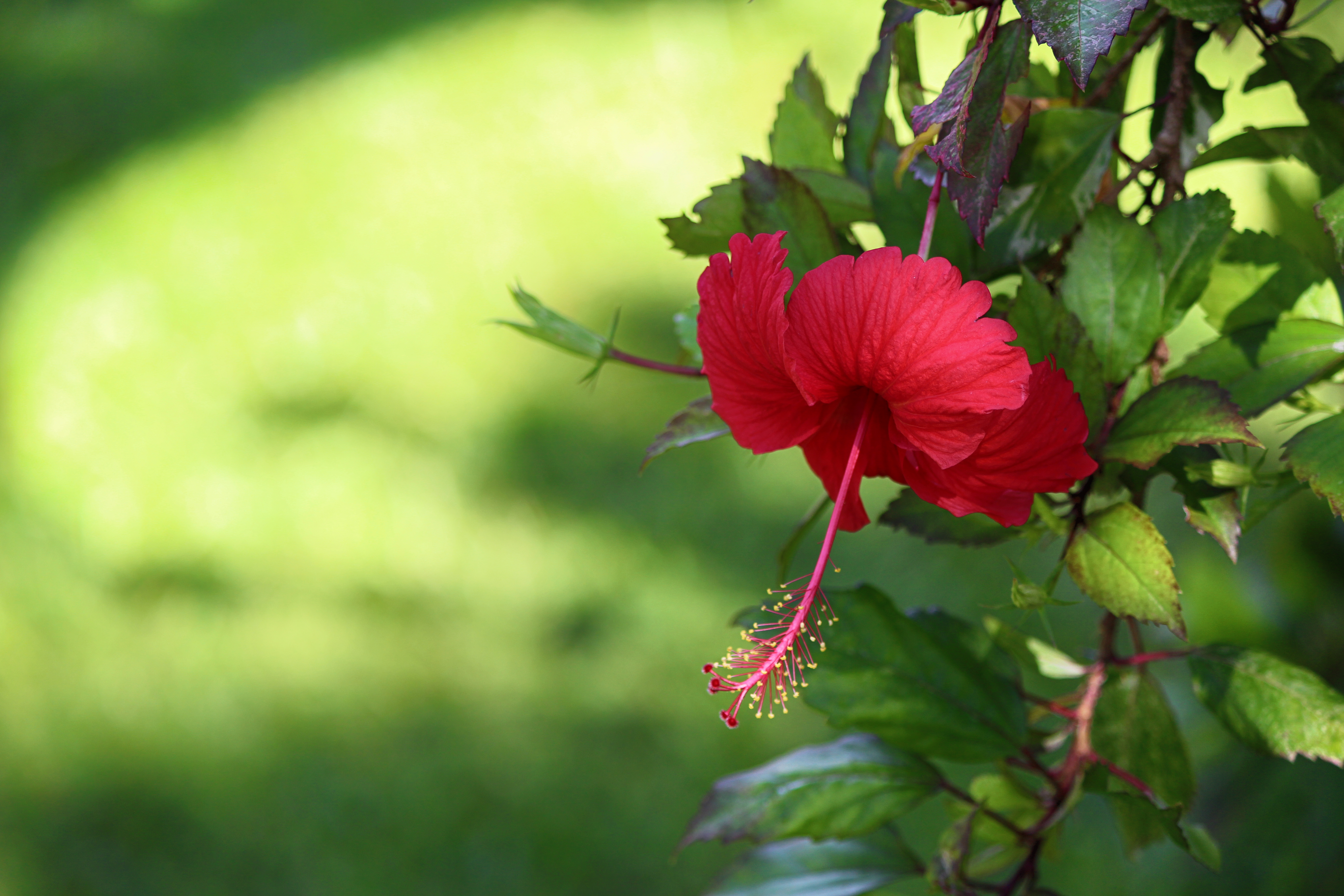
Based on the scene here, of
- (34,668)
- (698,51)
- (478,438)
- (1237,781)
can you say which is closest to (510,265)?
(478,438)

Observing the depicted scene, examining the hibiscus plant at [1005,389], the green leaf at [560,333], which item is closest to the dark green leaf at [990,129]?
the hibiscus plant at [1005,389]

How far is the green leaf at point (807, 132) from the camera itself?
2.05ft

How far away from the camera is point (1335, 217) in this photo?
445 millimetres

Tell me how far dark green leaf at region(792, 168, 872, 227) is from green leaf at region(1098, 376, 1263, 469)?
7.0 inches

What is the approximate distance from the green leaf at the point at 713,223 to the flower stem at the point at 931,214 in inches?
4.0

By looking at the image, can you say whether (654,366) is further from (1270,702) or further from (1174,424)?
(1270,702)

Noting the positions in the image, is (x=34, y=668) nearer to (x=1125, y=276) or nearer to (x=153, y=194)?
(x=153, y=194)

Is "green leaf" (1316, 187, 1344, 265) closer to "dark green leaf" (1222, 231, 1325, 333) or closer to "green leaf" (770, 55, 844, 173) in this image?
"dark green leaf" (1222, 231, 1325, 333)

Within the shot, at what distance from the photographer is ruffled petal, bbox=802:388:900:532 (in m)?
0.48

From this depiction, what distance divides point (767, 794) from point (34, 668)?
1647 mm

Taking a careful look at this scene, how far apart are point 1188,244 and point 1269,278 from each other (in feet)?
0.26

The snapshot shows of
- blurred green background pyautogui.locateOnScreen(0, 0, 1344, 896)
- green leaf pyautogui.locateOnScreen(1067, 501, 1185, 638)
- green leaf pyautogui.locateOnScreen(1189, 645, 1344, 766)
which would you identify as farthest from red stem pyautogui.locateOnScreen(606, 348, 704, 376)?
blurred green background pyautogui.locateOnScreen(0, 0, 1344, 896)

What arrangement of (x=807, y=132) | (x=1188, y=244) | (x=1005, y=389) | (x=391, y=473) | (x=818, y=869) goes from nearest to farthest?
1. (x=1005, y=389)
2. (x=1188, y=244)
3. (x=807, y=132)
4. (x=818, y=869)
5. (x=391, y=473)

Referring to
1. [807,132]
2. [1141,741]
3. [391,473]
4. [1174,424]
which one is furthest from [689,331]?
[391,473]
